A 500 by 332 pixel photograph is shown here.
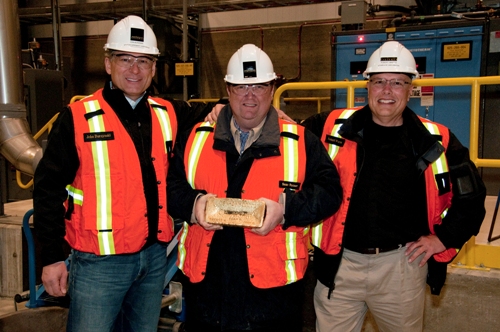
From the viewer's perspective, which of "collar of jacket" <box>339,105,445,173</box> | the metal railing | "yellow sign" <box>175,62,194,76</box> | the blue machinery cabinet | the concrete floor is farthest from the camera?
"yellow sign" <box>175,62,194,76</box>

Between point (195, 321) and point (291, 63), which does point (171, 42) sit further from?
point (195, 321)

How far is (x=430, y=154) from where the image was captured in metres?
2.44

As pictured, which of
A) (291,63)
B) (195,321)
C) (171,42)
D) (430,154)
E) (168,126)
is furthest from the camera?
(171,42)

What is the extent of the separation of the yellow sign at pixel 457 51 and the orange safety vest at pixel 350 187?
468cm

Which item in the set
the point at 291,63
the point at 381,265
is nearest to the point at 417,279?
the point at 381,265

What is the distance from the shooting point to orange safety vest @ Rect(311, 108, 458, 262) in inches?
97.7

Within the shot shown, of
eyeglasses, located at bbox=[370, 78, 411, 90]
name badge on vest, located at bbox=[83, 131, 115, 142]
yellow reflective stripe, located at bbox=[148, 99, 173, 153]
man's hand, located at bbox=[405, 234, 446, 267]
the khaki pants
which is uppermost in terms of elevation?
eyeglasses, located at bbox=[370, 78, 411, 90]

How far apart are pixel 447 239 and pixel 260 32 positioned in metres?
9.79

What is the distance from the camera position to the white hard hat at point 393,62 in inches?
97.8

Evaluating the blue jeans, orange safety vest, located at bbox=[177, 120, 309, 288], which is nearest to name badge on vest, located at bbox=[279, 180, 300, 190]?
orange safety vest, located at bbox=[177, 120, 309, 288]

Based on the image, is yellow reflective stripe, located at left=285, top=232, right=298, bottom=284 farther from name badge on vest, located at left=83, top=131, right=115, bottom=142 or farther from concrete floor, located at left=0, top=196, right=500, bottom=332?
concrete floor, located at left=0, top=196, right=500, bottom=332

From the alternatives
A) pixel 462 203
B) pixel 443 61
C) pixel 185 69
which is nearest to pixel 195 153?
pixel 462 203

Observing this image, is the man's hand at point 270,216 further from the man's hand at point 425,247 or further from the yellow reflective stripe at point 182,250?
the man's hand at point 425,247

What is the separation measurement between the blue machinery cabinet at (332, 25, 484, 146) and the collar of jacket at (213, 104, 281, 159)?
16.7 ft
